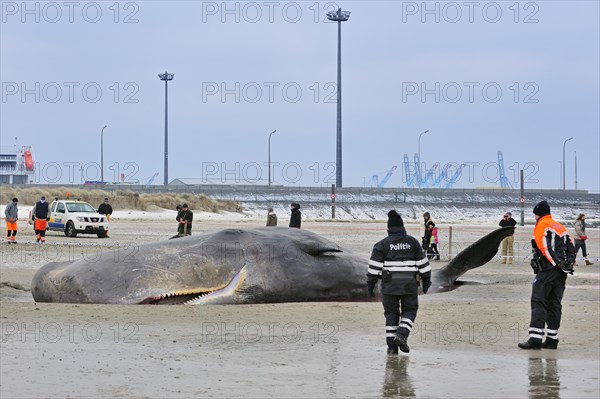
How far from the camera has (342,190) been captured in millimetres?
96562

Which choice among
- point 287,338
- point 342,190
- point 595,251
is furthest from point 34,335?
point 342,190

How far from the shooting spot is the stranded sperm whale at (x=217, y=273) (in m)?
14.4

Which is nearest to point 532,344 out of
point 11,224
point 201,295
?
point 201,295

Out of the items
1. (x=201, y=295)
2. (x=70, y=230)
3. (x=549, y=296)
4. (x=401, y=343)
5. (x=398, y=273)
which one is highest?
(x=398, y=273)

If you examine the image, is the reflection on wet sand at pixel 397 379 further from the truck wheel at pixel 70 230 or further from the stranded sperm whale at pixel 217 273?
the truck wheel at pixel 70 230

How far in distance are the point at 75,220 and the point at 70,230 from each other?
0.49m

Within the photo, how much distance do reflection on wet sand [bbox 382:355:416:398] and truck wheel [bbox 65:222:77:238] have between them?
30.8m

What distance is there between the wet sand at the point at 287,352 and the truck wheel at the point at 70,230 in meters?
23.7

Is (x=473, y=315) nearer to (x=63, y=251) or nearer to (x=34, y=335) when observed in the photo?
(x=34, y=335)

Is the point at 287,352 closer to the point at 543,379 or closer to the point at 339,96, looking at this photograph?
the point at 543,379

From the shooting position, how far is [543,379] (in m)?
8.86

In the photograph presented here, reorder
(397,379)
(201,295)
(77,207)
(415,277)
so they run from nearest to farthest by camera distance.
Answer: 1. (397,379)
2. (415,277)
3. (201,295)
4. (77,207)

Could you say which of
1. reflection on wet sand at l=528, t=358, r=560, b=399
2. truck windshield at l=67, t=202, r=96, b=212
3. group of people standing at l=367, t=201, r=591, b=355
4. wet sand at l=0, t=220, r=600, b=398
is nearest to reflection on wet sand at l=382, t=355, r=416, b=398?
wet sand at l=0, t=220, r=600, b=398

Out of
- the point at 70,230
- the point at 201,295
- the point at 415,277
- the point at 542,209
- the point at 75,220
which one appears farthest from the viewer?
the point at 70,230
